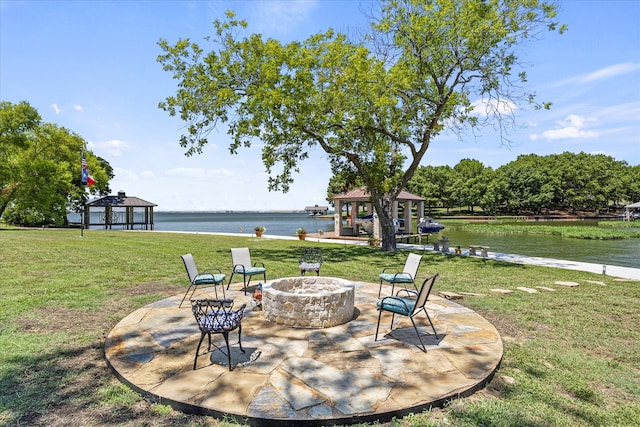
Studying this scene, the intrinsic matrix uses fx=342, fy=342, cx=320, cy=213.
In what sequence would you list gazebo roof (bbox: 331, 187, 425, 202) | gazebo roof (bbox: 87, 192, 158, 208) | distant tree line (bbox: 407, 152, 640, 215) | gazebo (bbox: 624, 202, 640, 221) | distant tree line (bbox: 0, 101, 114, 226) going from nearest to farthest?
gazebo roof (bbox: 331, 187, 425, 202)
distant tree line (bbox: 0, 101, 114, 226)
gazebo roof (bbox: 87, 192, 158, 208)
gazebo (bbox: 624, 202, 640, 221)
distant tree line (bbox: 407, 152, 640, 215)

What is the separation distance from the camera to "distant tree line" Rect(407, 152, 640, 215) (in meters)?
59.3

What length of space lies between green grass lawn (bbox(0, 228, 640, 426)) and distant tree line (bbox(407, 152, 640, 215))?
56.2m

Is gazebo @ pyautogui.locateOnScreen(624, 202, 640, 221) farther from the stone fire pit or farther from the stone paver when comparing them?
the stone fire pit

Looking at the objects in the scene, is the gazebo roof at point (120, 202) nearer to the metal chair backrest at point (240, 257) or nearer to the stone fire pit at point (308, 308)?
the metal chair backrest at point (240, 257)

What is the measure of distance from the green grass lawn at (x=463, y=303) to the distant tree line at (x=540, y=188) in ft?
185

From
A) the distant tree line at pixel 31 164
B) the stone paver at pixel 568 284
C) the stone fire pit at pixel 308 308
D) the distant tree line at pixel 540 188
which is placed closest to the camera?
the stone fire pit at pixel 308 308

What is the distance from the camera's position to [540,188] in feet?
193

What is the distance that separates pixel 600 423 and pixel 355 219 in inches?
839

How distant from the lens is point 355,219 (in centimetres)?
2419

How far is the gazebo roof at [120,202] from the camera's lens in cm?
3033

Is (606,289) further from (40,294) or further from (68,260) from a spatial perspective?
(68,260)

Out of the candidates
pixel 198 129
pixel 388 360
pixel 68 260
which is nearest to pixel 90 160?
pixel 198 129

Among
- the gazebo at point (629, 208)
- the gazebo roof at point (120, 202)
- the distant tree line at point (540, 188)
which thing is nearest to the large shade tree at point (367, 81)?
the gazebo roof at point (120, 202)

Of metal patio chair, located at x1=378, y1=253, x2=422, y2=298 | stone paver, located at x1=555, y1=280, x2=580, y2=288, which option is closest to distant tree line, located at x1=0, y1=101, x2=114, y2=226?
metal patio chair, located at x1=378, y1=253, x2=422, y2=298
